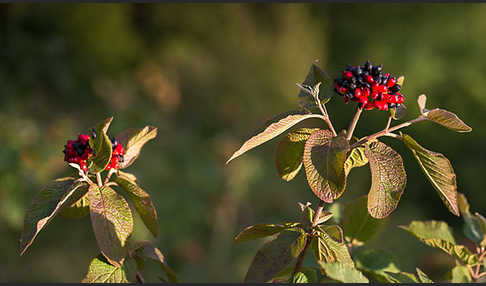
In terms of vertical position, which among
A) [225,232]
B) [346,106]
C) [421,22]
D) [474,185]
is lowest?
[474,185]

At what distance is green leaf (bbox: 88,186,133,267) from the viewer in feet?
1.79

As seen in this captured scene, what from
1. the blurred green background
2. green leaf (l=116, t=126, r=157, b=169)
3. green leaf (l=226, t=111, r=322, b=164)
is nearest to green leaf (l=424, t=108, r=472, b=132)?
green leaf (l=226, t=111, r=322, b=164)

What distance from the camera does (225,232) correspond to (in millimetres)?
3168

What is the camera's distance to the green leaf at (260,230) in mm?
569

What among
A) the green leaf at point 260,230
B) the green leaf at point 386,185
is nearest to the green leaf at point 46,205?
the green leaf at point 260,230

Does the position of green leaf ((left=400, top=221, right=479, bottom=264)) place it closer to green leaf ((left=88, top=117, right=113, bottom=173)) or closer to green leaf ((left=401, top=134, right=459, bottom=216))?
green leaf ((left=401, top=134, right=459, bottom=216))

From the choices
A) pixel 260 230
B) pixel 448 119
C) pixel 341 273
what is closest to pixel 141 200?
pixel 260 230

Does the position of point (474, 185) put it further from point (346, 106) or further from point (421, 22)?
point (421, 22)

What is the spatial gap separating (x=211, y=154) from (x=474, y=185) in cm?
246


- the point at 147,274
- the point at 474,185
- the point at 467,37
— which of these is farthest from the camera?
the point at 467,37

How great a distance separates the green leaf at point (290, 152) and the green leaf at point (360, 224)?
0.60 ft

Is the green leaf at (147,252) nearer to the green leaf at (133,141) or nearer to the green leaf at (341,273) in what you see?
the green leaf at (133,141)

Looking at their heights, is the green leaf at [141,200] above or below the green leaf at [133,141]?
below

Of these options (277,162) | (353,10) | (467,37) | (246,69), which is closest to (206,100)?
(246,69)
